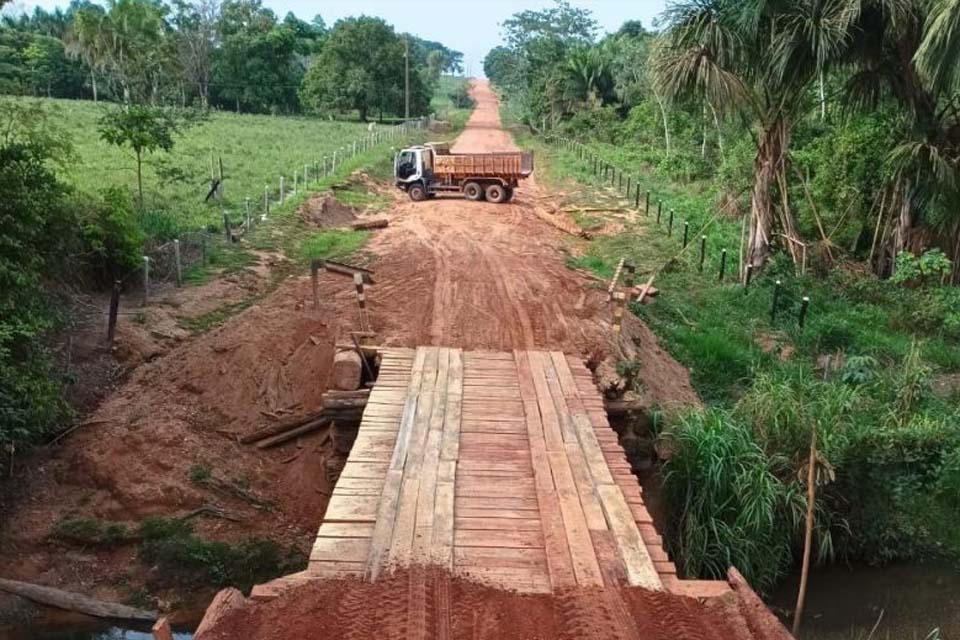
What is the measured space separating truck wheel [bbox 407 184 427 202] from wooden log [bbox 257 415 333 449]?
15781 mm

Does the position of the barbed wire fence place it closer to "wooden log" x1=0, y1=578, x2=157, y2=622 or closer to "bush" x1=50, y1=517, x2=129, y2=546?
"bush" x1=50, y1=517, x2=129, y2=546

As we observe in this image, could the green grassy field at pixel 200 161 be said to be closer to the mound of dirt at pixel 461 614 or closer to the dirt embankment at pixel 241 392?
the dirt embankment at pixel 241 392

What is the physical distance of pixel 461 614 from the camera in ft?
15.9

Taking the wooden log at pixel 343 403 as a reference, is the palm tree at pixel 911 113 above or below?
above

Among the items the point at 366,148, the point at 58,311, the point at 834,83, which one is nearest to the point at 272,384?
the point at 58,311

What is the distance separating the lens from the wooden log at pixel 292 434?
34.7 ft

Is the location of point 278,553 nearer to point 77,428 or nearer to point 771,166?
point 77,428

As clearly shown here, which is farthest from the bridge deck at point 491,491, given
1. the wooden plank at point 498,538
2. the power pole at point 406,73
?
the power pole at point 406,73

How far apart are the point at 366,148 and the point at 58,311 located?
1136 inches

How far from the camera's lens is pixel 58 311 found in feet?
37.9

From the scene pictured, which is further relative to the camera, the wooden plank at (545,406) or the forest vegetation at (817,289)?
the forest vegetation at (817,289)

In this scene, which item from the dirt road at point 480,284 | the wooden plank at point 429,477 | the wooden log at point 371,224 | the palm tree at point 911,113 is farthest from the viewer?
the wooden log at point 371,224

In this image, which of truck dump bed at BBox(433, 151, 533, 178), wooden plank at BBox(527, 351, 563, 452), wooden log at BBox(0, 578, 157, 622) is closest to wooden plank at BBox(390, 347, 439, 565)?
wooden plank at BBox(527, 351, 563, 452)

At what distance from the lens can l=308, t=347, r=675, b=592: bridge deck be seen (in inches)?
212
